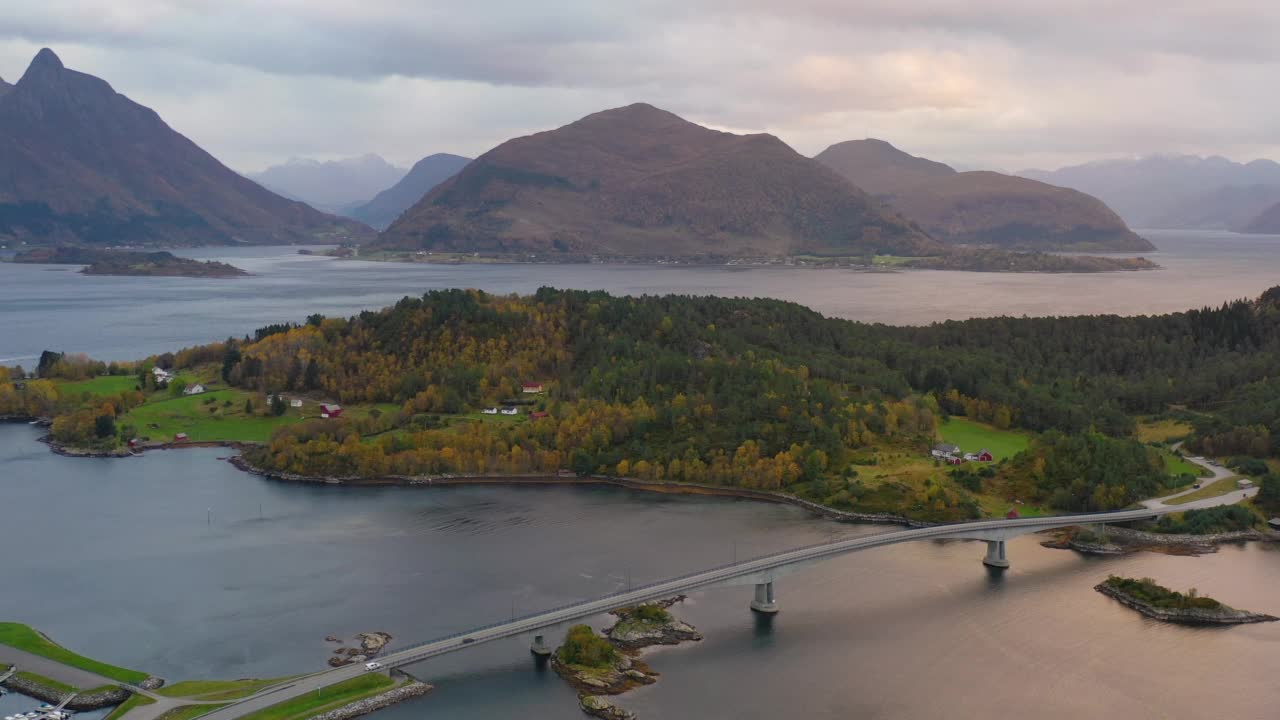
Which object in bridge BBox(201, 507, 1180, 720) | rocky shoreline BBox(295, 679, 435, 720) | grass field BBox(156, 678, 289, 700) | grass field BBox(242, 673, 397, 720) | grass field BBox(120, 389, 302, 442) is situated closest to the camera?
grass field BBox(242, 673, 397, 720)

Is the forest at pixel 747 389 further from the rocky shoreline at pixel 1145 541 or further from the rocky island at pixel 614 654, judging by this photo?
the rocky island at pixel 614 654

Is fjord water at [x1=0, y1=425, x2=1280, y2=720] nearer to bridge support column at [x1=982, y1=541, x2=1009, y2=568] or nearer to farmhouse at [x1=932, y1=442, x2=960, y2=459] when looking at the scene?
bridge support column at [x1=982, y1=541, x2=1009, y2=568]

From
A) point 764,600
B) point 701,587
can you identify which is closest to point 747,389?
point 764,600

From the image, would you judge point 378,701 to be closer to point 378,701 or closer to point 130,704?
point 378,701

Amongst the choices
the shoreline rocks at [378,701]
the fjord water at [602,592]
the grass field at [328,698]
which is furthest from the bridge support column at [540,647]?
the grass field at [328,698]

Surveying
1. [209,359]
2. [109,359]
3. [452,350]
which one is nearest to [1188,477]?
→ [452,350]

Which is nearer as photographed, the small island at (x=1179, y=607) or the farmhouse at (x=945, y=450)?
the small island at (x=1179, y=607)

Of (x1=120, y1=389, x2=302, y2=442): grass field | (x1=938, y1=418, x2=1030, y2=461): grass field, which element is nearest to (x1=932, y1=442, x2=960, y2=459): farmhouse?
(x1=938, y1=418, x2=1030, y2=461): grass field
